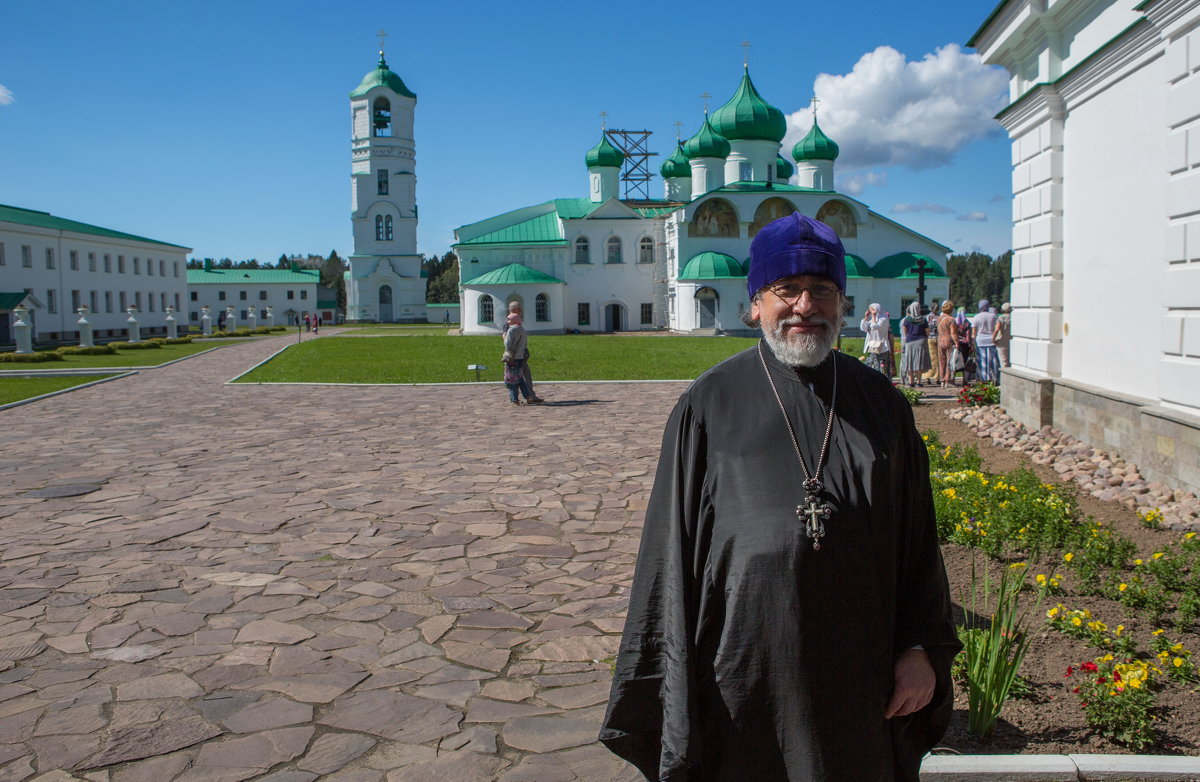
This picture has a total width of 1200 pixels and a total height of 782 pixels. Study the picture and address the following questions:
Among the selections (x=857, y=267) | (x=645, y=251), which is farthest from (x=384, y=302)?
(x=857, y=267)

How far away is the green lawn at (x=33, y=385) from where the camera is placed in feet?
56.2

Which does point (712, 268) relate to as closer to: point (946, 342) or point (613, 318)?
point (613, 318)

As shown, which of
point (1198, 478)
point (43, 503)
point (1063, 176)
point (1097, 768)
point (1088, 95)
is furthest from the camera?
point (1063, 176)

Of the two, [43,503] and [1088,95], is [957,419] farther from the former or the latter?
[43,503]

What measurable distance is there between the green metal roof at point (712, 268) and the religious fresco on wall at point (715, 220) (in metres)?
1.57

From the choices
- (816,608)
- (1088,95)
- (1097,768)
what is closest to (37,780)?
(816,608)

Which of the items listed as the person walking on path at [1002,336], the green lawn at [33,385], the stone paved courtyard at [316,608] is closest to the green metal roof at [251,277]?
the green lawn at [33,385]

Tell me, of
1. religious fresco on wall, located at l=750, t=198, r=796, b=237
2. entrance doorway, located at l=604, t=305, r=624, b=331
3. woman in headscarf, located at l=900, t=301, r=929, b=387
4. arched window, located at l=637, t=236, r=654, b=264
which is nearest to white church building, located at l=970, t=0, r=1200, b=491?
woman in headscarf, located at l=900, t=301, r=929, b=387

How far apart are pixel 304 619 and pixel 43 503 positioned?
13.6ft

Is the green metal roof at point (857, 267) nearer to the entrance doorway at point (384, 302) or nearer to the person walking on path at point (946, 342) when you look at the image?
the person walking on path at point (946, 342)

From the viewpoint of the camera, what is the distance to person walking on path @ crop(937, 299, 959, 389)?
56.0ft

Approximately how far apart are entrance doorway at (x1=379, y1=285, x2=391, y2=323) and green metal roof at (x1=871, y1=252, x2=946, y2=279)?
119 feet

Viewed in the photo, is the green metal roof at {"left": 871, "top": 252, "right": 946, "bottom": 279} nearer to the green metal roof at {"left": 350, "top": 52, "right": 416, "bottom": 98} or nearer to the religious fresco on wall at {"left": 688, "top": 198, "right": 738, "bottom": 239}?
the religious fresco on wall at {"left": 688, "top": 198, "right": 738, "bottom": 239}

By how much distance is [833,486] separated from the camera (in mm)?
2305
